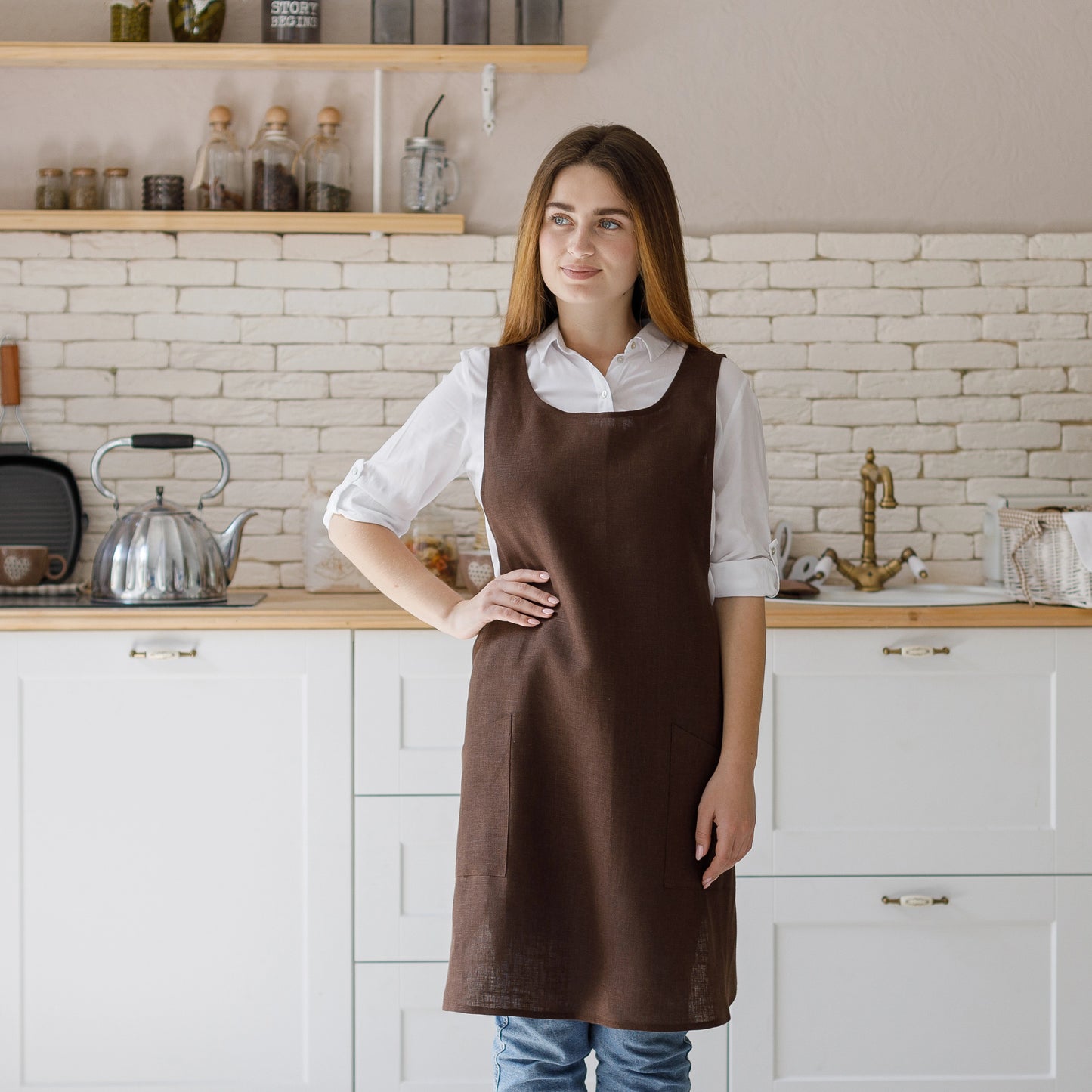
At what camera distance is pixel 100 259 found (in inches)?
104

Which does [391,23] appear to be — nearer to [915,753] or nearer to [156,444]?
[156,444]

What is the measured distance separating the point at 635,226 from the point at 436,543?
1197 mm

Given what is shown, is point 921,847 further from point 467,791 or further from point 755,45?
point 755,45

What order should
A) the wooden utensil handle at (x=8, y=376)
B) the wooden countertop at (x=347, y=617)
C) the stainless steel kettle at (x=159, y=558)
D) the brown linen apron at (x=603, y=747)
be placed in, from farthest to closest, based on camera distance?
the wooden utensil handle at (x=8, y=376) < the stainless steel kettle at (x=159, y=558) < the wooden countertop at (x=347, y=617) < the brown linen apron at (x=603, y=747)

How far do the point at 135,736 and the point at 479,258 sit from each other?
129cm

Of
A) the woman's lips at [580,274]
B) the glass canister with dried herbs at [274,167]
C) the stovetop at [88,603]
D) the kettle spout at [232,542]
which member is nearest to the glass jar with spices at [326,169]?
the glass canister with dried herbs at [274,167]

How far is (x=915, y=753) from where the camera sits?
2.14 m

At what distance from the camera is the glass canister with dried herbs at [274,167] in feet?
8.36

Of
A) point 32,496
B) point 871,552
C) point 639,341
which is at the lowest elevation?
point 871,552

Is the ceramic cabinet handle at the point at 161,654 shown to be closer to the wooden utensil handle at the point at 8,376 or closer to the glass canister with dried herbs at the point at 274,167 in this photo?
the wooden utensil handle at the point at 8,376

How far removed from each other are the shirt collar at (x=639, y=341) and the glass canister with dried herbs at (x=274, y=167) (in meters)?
1.27

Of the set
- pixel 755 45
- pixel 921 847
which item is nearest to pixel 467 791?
pixel 921 847

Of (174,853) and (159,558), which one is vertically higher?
(159,558)

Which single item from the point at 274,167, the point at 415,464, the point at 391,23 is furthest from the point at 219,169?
the point at 415,464
